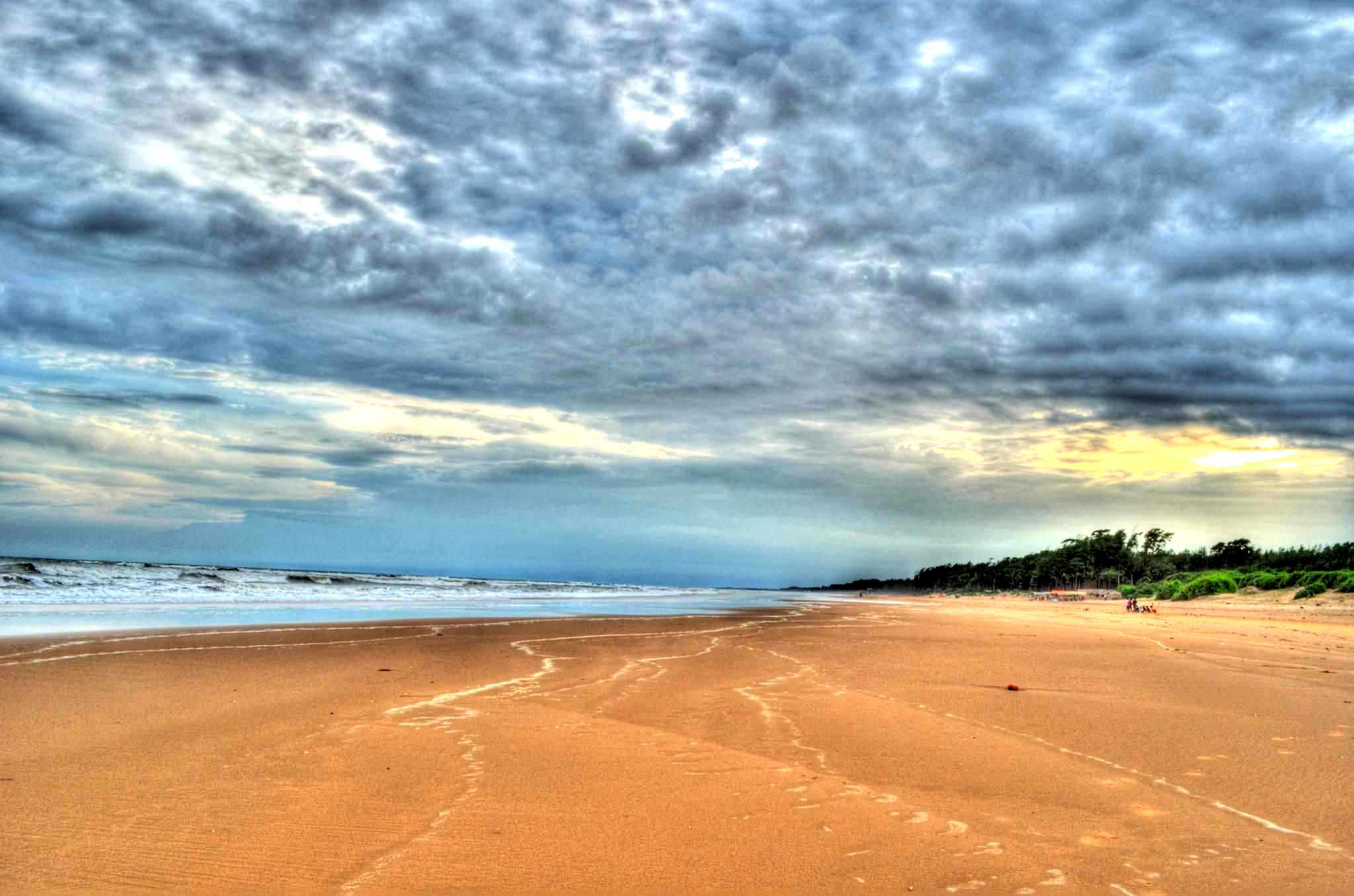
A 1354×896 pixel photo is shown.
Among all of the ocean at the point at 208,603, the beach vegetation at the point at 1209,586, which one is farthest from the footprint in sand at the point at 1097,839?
the beach vegetation at the point at 1209,586

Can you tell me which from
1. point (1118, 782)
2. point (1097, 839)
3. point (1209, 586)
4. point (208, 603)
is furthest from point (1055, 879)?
point (1209, 586)

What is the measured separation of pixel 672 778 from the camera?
227 inches

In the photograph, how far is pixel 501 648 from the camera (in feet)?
49.3

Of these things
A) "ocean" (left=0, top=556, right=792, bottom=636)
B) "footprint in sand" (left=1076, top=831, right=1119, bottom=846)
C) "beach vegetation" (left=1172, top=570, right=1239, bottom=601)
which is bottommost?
"ocean" (left=0, top=556, right=792, bottom=636)

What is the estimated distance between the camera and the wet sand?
13.3 ft

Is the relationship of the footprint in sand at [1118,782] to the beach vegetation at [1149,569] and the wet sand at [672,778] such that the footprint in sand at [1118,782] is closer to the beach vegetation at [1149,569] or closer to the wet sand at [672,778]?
the wet sand at [672,778]

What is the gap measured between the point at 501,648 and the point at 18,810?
33.7 ft

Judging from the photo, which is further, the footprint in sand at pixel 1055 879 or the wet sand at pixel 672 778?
the wet sand at pixel 672 778

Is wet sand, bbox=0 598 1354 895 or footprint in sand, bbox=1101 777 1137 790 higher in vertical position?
footprint in sand, bbox=1101 777 1137 790

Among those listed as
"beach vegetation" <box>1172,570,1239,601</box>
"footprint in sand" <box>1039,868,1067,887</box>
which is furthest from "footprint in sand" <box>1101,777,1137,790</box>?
"beach vegetation" <box>1172,570,1239,601</box>

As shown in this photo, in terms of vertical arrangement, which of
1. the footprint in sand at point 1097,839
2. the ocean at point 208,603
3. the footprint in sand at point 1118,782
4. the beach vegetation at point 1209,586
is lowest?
the ocean at point 208,603

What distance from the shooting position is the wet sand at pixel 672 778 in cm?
406

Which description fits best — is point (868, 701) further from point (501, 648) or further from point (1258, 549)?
point (1258, 549)

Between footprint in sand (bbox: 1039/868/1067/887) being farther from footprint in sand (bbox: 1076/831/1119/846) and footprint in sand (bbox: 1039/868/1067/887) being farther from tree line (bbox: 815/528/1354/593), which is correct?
tree line (bbox: 815/528/1354/593)
